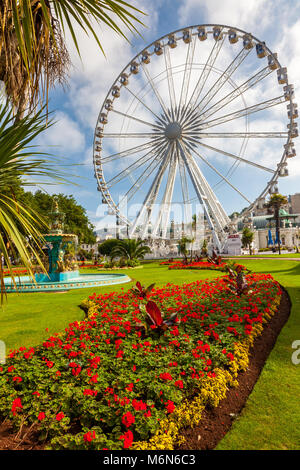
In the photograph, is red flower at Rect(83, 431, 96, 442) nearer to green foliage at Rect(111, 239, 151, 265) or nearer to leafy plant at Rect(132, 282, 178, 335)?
leafy plant at Rect(132, 282, 178, 335)

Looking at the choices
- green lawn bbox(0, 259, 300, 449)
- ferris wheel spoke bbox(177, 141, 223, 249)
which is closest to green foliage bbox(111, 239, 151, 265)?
ferris wheel spoke bbox(177, 141, 223, 249)

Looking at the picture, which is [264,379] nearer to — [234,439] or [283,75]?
[234,439]

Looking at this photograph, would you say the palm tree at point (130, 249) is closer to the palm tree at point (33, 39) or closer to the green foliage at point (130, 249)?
the green foliage at point (130, 249)

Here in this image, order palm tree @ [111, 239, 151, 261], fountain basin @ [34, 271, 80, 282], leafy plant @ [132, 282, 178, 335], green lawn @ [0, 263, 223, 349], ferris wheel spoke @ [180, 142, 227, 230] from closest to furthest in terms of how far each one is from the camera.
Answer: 1. leafy plant @ [132, 282, 178, 335]
2. green lawn @ [0, 263, 223, 349]
3. fountain basin @ [34, 271, 80, 282]
4. ferris wheel spoke @ [180, 142, 227, 230]
5. palm tree @ [111, 239, 151, 261]

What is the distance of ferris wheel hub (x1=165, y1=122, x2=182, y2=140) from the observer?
1334 inches

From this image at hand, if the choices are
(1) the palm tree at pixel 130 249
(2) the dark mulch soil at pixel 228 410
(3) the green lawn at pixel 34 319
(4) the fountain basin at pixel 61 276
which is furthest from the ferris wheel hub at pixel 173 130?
(2) the dark mulch soil at pixel 228 410

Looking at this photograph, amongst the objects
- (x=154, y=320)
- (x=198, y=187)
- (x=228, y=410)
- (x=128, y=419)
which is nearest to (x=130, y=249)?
(x=198, y=187)

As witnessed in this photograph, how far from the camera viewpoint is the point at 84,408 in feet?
10.8

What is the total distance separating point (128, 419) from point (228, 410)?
147 cm

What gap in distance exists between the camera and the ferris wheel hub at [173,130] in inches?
1334

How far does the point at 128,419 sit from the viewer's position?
288cm

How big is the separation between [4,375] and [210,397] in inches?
111

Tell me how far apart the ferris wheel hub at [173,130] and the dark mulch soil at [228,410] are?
3114 cm
